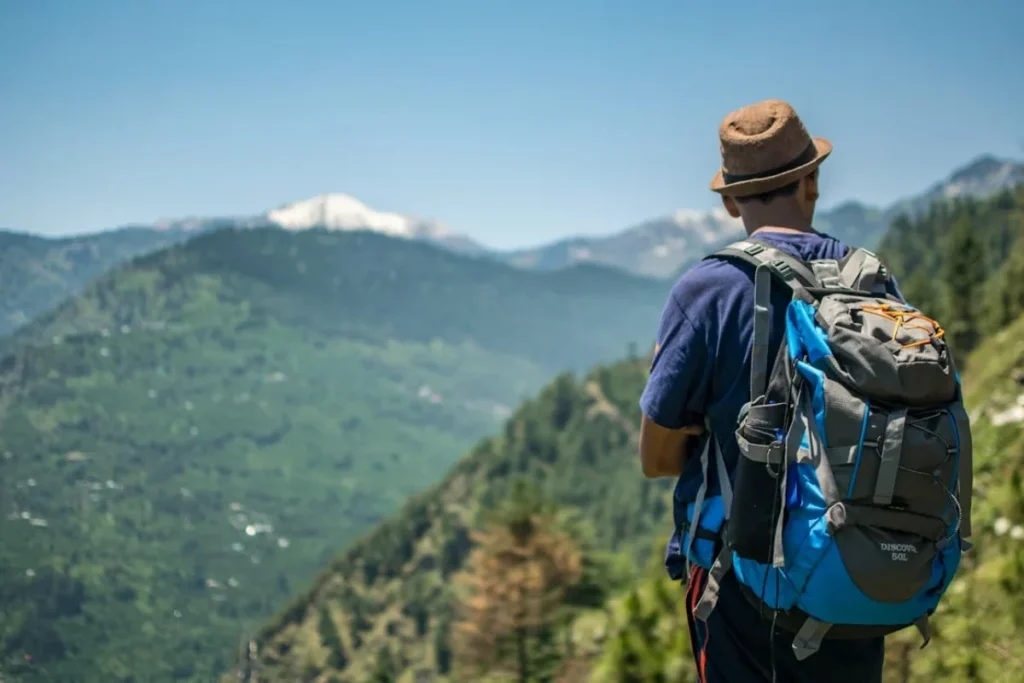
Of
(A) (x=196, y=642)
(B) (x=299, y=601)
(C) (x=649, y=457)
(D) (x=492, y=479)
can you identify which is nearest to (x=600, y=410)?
(D) (x=492, y=479)

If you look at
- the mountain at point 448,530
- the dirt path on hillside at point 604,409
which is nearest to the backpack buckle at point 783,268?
the mountain at point 448,530

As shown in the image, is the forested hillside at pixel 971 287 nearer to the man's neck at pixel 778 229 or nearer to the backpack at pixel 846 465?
the man's neck at pixel 778 229

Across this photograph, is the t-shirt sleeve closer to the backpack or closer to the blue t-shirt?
the blue t-shirt

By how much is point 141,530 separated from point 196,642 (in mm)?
82656

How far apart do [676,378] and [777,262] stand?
1.61ft

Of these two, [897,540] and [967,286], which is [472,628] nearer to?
[897,540]

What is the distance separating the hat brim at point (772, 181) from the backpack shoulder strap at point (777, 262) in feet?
0.78

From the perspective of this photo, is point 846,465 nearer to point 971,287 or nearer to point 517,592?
point 517,592

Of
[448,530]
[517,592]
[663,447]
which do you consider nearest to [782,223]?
[663,447]

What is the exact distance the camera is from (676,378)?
9.61 ft

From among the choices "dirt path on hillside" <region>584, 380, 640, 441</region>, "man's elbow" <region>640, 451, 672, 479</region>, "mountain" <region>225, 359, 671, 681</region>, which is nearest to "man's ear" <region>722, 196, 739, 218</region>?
"man's elbow" <region>640, 451, 672, 479</region>

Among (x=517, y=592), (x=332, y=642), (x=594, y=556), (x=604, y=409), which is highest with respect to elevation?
(x=517, y=592)

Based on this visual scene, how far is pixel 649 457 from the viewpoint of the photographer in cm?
321

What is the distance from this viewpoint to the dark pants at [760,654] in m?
2.88
